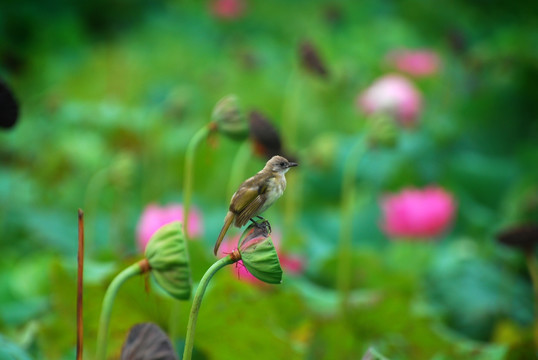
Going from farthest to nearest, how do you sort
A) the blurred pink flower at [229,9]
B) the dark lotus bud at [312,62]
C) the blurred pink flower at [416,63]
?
the blurred pink flower at [229,9]
the blurred pink flower at [416,63]
the dark lotus bud at [312,62]

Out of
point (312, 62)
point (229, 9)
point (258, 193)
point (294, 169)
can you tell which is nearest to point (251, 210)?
point (258, 193)

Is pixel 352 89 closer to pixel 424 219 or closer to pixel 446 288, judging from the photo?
pixel 424 219

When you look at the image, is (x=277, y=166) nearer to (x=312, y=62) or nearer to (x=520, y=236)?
(x=520, y=236)

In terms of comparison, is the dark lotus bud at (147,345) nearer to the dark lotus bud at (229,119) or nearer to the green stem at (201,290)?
the green stem at (201,290)

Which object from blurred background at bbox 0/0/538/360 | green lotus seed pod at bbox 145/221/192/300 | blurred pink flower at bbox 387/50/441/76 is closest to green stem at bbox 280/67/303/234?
blurred background at bbox 0/0/538/360

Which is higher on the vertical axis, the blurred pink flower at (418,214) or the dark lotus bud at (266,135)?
the blurred pink flower at (418,214)

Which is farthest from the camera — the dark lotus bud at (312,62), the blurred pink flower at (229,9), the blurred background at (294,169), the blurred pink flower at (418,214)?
the blurred pink flower at (229,9)

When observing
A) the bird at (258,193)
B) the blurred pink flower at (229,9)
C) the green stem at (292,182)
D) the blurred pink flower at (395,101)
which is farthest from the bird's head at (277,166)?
the blurred pink flower at (229,9)
